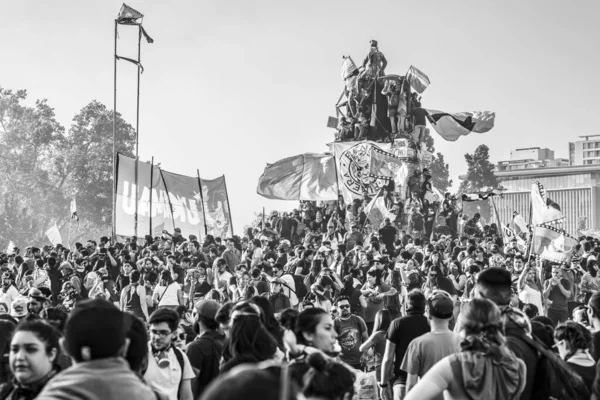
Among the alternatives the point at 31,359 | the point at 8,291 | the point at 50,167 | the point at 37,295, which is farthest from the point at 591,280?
the point at 50,167

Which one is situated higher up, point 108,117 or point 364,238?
point 108,117

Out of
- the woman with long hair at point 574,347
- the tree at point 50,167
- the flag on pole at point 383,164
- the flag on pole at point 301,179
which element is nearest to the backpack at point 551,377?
the woman with long hair at point 574,347

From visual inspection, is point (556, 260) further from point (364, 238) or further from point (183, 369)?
point (183, 369)

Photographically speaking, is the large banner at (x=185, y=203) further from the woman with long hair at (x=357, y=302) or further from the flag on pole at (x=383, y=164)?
the woman with long hair at (x=357, y=302)

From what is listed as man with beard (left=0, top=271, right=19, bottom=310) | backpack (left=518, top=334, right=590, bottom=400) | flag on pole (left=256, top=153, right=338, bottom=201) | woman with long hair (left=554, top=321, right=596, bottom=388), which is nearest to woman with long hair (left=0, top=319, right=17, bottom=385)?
backpack (left=518, top=334, right=590, bottom=400)

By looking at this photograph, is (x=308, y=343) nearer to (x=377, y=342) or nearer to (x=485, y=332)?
(x=485, y=332)

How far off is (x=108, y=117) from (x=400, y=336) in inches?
2872

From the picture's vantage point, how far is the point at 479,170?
107m

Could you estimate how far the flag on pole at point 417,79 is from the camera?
47.4 m

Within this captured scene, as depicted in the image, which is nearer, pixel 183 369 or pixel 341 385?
pixel 341 385

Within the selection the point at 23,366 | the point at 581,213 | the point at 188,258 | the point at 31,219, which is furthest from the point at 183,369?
the point at 581,213

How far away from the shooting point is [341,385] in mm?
4449

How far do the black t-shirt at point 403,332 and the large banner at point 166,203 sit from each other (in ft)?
69.6

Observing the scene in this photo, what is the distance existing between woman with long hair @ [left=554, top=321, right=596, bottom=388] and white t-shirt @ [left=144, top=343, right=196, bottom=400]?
2.49m
